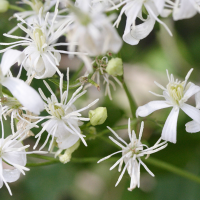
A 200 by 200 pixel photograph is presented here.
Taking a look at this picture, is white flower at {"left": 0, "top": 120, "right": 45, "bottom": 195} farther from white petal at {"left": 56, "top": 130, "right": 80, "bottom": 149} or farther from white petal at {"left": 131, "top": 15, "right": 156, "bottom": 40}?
white petal at {"left": 131, "top": 15, "right": 156, "bottom": 40}

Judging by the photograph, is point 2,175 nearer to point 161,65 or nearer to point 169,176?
point 169,176

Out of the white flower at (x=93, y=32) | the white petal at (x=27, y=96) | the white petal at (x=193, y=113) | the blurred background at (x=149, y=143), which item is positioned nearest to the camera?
the white flower at (x=93, y=32)

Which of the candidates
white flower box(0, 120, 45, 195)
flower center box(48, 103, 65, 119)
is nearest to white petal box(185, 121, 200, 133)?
flower center box(48, 103, 65, 119)

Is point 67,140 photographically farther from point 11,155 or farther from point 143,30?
point 143,30

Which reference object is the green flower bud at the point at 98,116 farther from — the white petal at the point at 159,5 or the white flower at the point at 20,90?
the white petal at the point at 159,5

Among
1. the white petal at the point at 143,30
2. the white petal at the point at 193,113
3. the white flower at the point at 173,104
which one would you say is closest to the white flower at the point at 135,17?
the white petal at the point at 143,30

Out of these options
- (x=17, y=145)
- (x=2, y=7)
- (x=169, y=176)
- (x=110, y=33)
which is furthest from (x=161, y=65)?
(x=110, y=33)

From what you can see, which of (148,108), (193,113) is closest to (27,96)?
(148,108)

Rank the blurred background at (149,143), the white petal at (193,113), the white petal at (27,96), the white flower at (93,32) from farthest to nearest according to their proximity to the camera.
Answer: the blurred background at (149,143), the white petal at (193,113), the white petal at (27,96), the white flower at (93,32)

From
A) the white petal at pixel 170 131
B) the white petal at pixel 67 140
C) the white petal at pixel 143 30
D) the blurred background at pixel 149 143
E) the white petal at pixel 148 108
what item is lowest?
the blurred background at pixel 149 143
